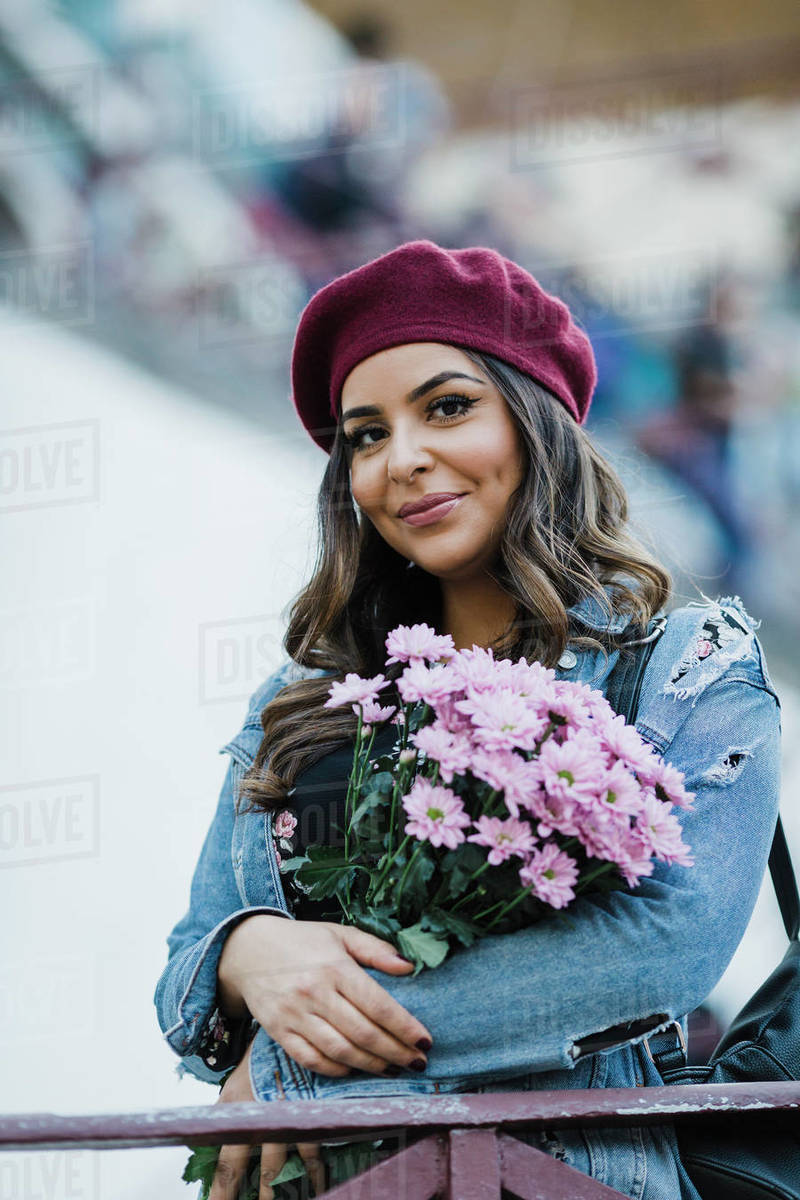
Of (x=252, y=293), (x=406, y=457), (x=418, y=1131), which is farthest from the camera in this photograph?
(x=252, y=293)

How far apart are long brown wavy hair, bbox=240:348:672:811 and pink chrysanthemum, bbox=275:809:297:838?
0.01 metres

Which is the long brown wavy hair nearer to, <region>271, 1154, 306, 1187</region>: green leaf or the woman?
the woman

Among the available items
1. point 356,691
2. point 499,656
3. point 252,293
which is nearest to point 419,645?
point 356,691

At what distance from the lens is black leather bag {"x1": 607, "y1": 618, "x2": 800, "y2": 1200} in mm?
959

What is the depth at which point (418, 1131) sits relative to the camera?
849mm

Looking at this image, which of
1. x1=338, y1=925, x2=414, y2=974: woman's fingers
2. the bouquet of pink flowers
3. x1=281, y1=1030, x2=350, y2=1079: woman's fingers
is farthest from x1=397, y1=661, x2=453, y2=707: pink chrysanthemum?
x1=281, y1=1030, x2=350, y2=1079: woman's fingers

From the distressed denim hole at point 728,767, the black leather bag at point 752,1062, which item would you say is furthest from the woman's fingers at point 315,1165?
the distressed denim hole at point 728,767

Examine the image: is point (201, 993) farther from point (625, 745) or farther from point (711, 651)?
point (711, 651)

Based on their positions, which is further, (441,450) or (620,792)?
(441,450)

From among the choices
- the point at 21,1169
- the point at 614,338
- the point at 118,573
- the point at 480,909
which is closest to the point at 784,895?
the point at 480,909

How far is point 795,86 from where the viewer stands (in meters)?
2.96

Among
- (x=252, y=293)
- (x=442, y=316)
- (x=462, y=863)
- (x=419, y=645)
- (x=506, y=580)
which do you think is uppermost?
(x=252, y=293)

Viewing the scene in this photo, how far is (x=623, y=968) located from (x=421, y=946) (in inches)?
6.7

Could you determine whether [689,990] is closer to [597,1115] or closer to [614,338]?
[597,1115]
